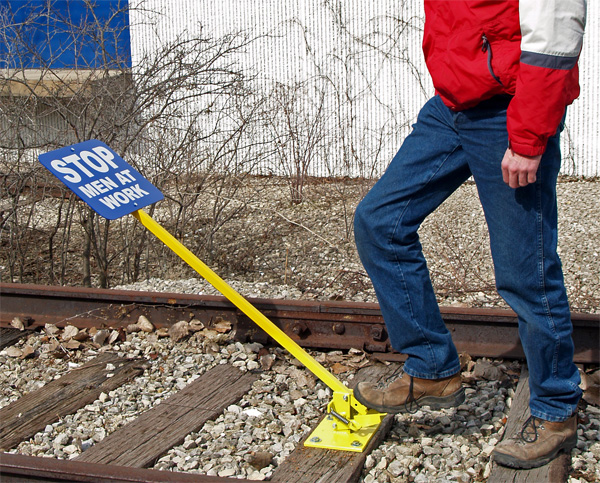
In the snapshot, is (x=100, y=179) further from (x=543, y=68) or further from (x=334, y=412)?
(x=543, y=68)

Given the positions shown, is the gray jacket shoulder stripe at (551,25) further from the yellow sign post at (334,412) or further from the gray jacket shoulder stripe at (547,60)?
the yellow sign post at (334,412)

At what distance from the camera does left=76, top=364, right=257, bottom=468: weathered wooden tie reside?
9.25 ft

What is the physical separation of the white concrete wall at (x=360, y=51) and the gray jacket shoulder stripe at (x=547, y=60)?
9109mm

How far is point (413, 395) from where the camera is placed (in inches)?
107

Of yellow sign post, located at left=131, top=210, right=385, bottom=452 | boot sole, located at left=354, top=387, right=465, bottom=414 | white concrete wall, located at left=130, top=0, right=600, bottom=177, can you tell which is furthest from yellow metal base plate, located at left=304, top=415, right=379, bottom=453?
white concrete wall, located at left=130, top=0, right=600, bottom=177

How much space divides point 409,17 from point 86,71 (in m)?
7.32

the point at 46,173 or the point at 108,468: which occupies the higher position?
the point at 46,173

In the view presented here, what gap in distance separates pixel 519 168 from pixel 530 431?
1.10 metres

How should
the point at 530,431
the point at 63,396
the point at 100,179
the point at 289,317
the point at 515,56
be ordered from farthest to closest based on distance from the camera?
the point at 289,317, the point at 63,396, the point at 100,179, the point at 530,431, the point at 515,56

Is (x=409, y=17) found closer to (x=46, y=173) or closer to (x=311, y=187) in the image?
(x=311, y=187)

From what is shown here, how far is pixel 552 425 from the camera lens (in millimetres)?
2566

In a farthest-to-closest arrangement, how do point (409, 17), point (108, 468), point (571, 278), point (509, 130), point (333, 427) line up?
point (409, 17)
point (571, 278)
point (333, 427)
point (108, 468)
point (509, 130)

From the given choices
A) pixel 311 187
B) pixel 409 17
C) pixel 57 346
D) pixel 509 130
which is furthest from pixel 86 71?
pixel 409 17

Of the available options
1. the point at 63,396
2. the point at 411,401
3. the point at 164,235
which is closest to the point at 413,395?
the point at 411,401
